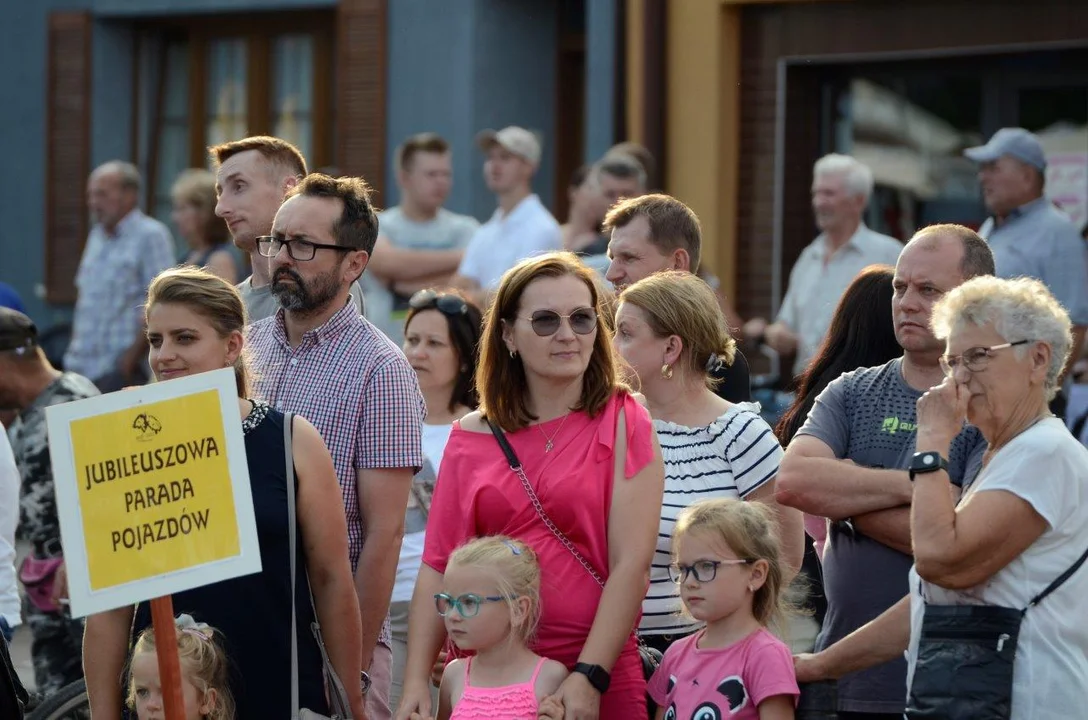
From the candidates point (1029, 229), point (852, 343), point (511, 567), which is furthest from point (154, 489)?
point (1029, 229)

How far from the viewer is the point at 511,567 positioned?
4.55 meters

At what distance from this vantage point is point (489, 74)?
1270cm

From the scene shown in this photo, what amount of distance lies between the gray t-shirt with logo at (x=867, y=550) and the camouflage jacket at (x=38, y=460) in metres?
3.47

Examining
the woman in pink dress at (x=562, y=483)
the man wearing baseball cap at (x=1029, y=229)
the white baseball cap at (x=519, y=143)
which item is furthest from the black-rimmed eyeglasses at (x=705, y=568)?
the white baseball cap at (x=519, y=143)

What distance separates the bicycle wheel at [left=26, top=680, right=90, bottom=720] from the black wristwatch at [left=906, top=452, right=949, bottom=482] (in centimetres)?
331

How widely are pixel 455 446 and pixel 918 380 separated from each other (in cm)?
131

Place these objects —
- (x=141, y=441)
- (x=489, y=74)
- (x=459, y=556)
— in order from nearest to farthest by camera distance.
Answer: (x=141, y=441) → (x=459, y=556) → (x=489, y=74)

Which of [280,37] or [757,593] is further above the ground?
[280,37]

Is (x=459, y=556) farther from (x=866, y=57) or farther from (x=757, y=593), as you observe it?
(x=866, y=57)

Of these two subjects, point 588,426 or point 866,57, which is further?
point 866,57

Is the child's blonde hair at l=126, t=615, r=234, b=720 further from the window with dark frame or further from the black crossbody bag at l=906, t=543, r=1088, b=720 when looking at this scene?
the window with dark frame

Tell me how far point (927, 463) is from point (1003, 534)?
232 millimetres

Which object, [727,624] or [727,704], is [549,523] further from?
[727,704]

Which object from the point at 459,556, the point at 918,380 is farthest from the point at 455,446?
the point at 918,380
